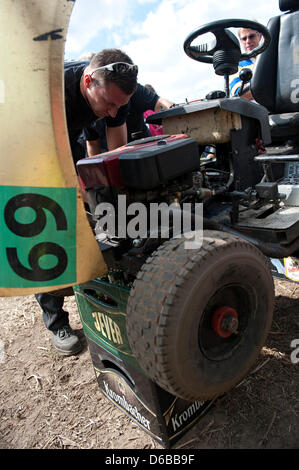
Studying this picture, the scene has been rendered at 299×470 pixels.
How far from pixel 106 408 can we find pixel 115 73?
5.21ft

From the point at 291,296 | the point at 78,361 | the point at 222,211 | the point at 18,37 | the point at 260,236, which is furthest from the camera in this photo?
the point at 291,296

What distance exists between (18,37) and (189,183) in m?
0.76

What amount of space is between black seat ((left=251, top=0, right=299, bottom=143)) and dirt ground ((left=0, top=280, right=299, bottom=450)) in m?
1.65

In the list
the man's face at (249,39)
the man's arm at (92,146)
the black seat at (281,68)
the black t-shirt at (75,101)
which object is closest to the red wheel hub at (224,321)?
the black t-shirt at (75,101)

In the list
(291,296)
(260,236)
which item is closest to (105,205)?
(260,236)

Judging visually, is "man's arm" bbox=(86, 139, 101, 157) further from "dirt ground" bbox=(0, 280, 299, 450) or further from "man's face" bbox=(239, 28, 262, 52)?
"man's face" bbox=(239, 28, 262, 52)

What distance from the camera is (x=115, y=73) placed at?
138cm

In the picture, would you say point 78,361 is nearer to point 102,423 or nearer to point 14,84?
point 102,423

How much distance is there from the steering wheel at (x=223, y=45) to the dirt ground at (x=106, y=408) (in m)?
1.62

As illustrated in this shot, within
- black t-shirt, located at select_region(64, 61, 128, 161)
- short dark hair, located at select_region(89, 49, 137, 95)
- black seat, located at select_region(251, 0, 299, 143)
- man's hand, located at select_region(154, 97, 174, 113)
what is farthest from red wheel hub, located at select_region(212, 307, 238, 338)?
man's hand, located at select_region(154, 97, 174, 113)

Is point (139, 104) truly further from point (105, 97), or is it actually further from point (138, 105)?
point (105, 97)

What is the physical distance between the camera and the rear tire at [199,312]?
920 millimetres

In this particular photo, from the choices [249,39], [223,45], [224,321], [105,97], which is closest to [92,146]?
[105,97]
